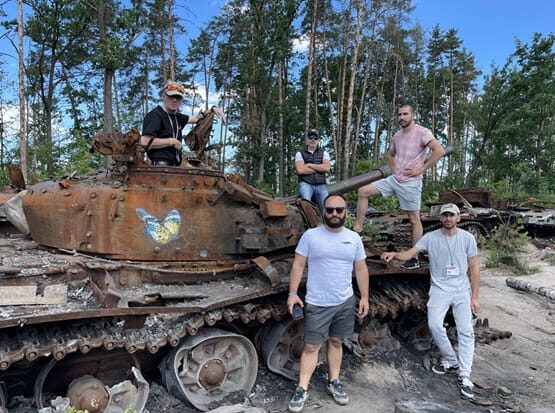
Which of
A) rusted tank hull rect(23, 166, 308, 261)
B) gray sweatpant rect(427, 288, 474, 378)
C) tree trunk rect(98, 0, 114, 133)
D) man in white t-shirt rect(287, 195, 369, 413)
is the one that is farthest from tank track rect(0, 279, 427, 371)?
tree trunk rect(98, 0, 114, 133)

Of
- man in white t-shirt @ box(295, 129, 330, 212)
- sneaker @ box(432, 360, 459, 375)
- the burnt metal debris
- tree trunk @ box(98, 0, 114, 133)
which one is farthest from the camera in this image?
tree trunk @ box(98, 0, 114, 133)

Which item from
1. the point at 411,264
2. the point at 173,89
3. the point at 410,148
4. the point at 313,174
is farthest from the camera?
the point at 313,174

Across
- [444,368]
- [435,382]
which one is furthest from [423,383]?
[444,368]

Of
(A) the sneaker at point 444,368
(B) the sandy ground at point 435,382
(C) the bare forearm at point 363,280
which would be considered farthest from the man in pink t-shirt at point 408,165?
(B) the sandy ground at point 435,382

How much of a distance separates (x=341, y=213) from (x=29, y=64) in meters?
32.0

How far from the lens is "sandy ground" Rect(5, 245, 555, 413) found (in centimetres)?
554

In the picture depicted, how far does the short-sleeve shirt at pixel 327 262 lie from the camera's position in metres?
5.23

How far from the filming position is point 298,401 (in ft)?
17.2

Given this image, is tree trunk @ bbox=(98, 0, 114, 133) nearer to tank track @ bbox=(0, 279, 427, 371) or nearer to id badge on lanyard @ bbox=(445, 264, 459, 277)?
tank track @ bbox=(0, 279, 427, 371)

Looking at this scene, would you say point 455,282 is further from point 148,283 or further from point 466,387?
point 148,283

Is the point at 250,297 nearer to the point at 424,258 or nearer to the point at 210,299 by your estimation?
the point at 210,299

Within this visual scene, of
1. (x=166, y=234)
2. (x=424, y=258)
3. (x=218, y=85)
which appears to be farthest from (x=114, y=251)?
(x=218, y=85)

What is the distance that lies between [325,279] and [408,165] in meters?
2.21

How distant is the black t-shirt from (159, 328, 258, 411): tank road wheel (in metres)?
2.16
